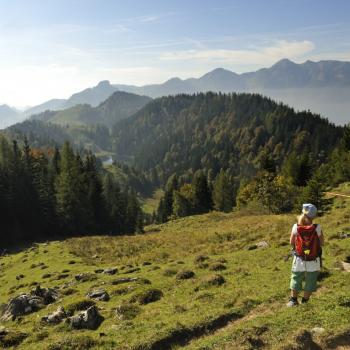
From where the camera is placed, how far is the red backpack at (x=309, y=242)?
45.8ft

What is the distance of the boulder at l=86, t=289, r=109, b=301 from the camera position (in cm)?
2389

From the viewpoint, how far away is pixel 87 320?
62.6ft

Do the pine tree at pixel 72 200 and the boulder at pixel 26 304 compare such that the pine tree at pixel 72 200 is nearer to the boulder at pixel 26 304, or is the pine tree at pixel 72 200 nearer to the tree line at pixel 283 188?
the tree line at pixel 283 188

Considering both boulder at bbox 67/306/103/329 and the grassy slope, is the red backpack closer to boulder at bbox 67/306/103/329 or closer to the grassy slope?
the grassy slope

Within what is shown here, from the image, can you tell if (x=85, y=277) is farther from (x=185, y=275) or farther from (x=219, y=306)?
(x=219, y=306)

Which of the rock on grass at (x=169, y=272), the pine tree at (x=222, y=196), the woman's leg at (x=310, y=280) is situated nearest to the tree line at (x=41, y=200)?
the pine tree at (x=222, y=196)

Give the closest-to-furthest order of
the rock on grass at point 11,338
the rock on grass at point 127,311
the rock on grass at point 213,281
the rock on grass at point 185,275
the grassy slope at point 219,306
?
the grassy slope at point 219,306 < the rock on grass at point 11,338 < the rock on grass at point 127,311 < the rock on grass at point 213,281 < the rock on grass at point 185,275

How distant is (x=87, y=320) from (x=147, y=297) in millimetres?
3848

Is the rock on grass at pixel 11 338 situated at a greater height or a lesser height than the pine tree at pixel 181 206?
greater

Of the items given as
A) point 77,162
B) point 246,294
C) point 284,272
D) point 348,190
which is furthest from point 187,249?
point 77,162

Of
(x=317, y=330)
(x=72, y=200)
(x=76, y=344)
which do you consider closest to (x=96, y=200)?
(x=72, y=200)

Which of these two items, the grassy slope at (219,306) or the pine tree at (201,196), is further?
the pine tree at (201,196)

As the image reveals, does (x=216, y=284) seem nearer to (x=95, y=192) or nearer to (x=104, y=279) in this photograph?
(x=104, y=279)

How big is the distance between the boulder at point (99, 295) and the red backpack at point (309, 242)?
14.0 metres
